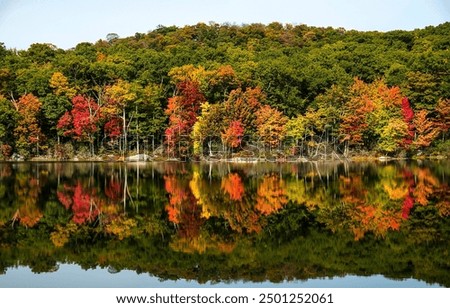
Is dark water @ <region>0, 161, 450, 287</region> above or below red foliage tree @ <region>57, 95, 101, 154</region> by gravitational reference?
below

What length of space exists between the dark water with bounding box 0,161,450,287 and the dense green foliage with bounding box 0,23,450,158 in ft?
72.8

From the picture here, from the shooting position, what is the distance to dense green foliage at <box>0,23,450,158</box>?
40750mm

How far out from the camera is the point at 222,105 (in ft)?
136

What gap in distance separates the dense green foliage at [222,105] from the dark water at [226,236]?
22182mm

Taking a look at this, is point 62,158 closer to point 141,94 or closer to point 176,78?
point 141,94

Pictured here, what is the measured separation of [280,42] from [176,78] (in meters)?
28.7

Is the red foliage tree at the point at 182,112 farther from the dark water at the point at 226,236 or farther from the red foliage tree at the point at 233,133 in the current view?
the dark water at the point at 226,236

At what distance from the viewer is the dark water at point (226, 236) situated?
27.7ft

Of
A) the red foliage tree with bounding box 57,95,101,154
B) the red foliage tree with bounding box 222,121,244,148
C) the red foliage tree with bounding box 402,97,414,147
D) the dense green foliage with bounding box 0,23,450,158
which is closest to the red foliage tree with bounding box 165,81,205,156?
the dense green foliage with bounding box 0,23,450,158

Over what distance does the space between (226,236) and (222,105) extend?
30.8 meters

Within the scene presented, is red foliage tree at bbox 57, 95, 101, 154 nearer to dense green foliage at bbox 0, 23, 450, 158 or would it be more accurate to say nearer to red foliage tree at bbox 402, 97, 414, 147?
dense green foliage at bbox 0, 23, 450, 158

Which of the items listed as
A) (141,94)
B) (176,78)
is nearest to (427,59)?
(176,78)

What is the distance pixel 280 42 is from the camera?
231 feet

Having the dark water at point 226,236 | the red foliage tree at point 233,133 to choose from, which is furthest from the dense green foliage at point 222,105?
the dark water at point 226,236
